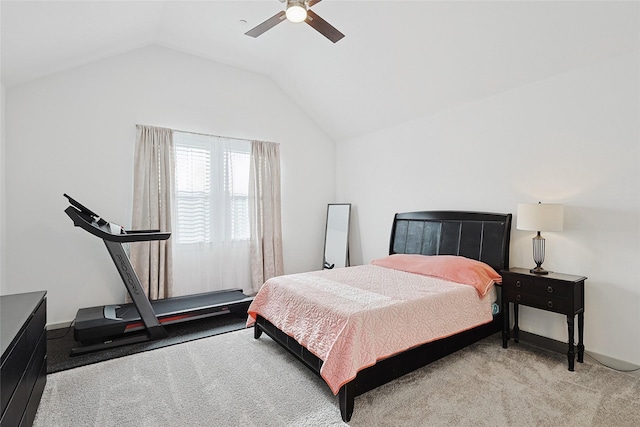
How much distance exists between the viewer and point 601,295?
2.69 metres

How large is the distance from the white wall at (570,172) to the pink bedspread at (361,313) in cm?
87

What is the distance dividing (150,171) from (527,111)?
14.2ft

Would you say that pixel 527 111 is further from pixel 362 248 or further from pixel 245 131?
pixel 245 131

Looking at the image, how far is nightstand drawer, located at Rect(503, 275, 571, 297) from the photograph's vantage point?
255 cm

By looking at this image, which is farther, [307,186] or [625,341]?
[307,186]

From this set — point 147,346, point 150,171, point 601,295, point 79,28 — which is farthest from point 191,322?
point 601,295

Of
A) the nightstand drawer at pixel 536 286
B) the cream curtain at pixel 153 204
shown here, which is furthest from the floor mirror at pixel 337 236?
the nightstand drawer at pixel 536 286

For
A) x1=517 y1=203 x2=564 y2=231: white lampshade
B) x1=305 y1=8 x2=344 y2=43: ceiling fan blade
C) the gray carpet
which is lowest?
the gray carpet

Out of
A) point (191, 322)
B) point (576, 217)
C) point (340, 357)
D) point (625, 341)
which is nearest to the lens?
point (340, 357)

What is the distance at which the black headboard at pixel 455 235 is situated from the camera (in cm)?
322

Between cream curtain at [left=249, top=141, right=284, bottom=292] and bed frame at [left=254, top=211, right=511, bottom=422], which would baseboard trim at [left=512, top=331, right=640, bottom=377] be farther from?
cream curtain at [left=249, top=141, right=284, bottom=292]

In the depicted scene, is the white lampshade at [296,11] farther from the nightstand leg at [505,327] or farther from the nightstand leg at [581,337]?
the nightstand leg at [581,337]

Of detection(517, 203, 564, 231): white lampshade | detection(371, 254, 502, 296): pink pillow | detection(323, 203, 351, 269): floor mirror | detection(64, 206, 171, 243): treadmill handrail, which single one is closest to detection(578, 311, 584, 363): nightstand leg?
detection(371, 254, 502, 296): pink pillow

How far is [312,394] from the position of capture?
2.21 m
